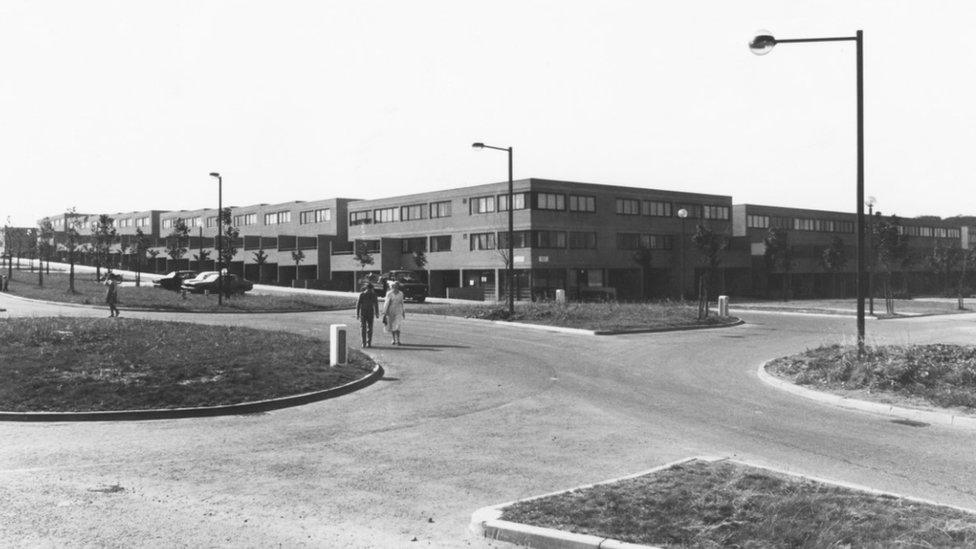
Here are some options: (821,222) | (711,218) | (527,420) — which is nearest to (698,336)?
(527,420)

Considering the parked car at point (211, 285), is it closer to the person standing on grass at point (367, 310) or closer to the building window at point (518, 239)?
the building window at point (518, 239)

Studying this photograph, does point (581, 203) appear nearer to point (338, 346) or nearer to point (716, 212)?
point (716, 212)

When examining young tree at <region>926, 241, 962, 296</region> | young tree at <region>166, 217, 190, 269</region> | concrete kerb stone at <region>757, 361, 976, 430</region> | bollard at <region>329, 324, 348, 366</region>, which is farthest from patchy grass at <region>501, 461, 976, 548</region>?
young tree at <region>166, 217, 190, 269</region>

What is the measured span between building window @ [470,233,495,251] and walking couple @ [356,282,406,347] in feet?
106

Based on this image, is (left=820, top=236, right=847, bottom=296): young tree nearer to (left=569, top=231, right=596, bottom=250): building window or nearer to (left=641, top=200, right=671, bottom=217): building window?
(left=641, top=200, right=671, bottom=217): building window

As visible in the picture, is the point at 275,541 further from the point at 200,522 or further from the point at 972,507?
the point at 972,507

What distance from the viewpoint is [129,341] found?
1642 centimetres

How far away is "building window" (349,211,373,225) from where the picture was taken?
6850 centimetres

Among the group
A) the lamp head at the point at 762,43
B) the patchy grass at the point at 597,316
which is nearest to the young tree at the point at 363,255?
the patchy grass at the point at 597,316

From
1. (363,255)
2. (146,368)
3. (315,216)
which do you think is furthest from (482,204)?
(146,368)

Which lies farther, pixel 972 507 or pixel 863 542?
pixel 972 507

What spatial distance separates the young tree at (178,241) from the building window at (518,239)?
45.2m

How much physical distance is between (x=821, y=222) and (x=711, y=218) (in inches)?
737

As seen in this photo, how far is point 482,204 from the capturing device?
182 ft
